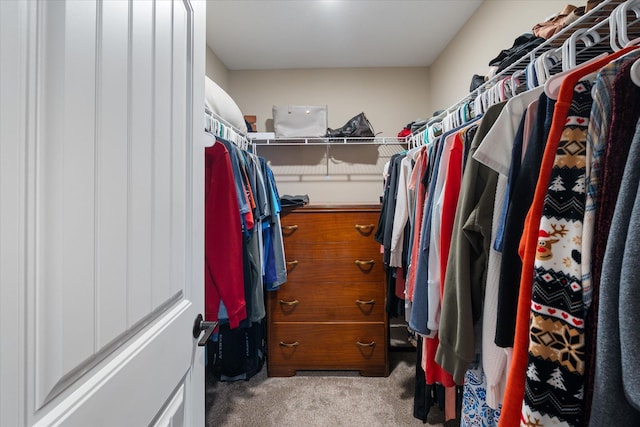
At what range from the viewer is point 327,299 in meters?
1.94

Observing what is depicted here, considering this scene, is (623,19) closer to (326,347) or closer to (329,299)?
(329,299)

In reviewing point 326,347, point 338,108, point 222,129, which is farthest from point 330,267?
point 338,108

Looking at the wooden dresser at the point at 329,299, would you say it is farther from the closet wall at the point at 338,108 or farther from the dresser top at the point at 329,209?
the closet wall at the point at 338,108

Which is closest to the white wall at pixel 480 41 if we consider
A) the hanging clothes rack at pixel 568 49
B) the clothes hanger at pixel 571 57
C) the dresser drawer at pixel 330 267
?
the hanging clothes rack at pixel 568 49

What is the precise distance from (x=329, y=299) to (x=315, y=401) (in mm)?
606

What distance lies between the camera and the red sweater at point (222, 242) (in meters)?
Result: 1.24

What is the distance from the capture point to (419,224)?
47.9 inches

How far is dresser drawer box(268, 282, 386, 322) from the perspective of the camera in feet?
6.35

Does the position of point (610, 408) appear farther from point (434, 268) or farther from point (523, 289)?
point (434, 268)

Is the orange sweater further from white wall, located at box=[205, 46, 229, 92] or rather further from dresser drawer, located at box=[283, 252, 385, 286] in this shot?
white wall, located at box=[205, 46, 229, 92]

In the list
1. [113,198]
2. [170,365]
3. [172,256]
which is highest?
[113,198]

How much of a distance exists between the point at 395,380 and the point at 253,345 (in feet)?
3.27

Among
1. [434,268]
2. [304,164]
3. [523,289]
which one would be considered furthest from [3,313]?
[304,164]

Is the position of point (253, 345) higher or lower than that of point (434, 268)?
lower
